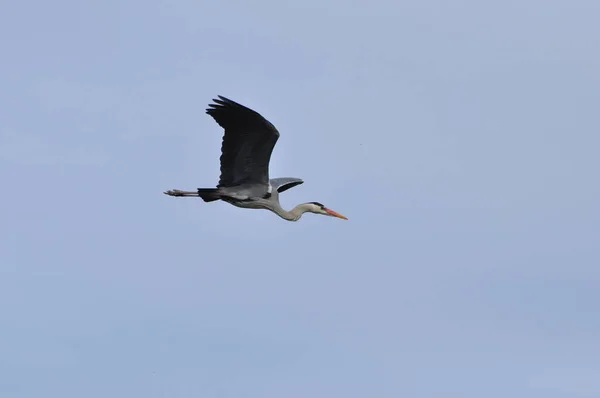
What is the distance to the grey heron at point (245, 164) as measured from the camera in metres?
34.8

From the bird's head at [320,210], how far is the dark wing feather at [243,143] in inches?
76.7

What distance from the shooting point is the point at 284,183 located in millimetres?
39531

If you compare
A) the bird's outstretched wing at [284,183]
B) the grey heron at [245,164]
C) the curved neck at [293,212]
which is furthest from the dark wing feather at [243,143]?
the bird's outstretched wing at [284,183]

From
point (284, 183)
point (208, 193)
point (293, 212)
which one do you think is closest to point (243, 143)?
point (208, 193)

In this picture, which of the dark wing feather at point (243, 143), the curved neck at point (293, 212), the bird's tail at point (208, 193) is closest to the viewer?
the dark wing feather at point (243, 143)

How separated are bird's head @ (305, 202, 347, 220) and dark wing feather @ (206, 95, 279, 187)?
6.39 feet

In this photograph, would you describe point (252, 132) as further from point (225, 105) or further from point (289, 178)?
point (289, 178)

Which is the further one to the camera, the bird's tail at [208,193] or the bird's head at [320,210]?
the bird's head at [320,210]

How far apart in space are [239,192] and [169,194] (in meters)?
1.65

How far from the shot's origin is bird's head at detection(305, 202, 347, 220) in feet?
126

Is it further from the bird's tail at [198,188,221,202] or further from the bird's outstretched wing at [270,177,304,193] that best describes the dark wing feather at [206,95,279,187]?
the bird's outstretched wing at [270,177,304,193]

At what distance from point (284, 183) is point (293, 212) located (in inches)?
61.5

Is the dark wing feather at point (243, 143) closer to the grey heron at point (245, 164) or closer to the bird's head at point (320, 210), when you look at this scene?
the grey heron at point (245, 164)

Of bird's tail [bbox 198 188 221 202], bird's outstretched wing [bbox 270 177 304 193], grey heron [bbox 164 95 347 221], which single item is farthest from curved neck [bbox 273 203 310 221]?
bird's tail [bbox 198 188 221 202]
